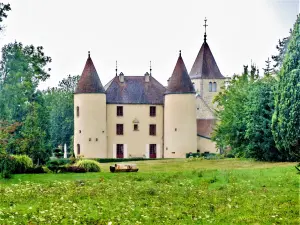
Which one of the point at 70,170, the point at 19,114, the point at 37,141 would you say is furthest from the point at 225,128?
the point at 19,114

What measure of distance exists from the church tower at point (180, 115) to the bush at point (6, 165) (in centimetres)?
2907

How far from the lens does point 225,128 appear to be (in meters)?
37.0

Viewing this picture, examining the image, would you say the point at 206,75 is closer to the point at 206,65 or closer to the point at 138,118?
the point at 206,65

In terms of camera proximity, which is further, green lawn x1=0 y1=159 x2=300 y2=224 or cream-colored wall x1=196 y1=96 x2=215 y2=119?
cream-colored wall x1=196 y1=96 x2=215 y2=119

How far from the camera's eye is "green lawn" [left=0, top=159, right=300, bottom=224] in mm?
11617

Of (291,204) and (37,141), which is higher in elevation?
(37,141)

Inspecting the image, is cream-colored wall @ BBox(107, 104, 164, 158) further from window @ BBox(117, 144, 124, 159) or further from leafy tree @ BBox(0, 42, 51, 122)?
leafy tree @ BBox(0, 42, 51, 122)

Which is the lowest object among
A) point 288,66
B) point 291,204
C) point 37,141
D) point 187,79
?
point 291,204

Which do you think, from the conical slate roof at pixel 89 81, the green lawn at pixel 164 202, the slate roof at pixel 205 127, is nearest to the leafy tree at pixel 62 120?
the conical slate roof at pixel 89 81

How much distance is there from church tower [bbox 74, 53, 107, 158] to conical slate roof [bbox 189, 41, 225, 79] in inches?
757

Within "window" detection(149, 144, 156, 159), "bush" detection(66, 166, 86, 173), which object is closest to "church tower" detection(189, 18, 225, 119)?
"window" detection(149, 144, 156, 159)

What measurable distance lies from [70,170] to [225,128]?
1435 centimetres

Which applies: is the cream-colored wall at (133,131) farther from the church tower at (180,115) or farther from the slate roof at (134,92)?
the church tower at (180,115)

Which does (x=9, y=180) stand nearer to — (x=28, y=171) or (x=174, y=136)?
(x=28, y=171)
